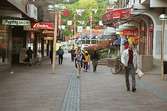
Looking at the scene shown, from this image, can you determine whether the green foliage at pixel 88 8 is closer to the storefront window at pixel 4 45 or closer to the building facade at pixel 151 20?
the building facade at pixel 151 20

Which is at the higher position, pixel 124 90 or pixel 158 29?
pixel 158 29

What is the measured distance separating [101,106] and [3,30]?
21.3 meters

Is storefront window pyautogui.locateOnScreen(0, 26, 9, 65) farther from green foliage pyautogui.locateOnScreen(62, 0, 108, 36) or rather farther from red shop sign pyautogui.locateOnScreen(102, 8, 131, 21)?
green foliage pyautogui.locateOnScreen(62, 0, 108, 36)

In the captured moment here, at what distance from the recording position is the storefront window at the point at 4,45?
115 ft

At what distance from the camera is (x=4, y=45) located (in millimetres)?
36250

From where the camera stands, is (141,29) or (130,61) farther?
(141,29)

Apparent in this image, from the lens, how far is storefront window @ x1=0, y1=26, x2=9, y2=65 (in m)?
35.1

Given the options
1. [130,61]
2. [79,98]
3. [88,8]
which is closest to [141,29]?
[130,61]

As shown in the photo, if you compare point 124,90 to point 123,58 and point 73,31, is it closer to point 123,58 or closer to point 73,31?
point 123,58

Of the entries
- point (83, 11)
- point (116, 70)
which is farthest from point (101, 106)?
point (83, 11)

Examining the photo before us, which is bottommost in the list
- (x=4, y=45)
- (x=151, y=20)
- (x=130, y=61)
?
(x=130, y=61)

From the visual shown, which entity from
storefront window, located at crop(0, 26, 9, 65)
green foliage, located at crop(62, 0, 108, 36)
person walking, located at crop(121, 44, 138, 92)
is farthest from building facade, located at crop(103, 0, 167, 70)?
green foliage, located at crop(62, 0, 108, 36)

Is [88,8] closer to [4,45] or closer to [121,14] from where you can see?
[121,14]

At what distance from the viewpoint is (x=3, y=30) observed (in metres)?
35.7
